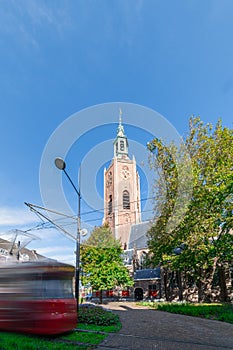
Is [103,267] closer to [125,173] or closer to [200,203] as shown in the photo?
[200,203]

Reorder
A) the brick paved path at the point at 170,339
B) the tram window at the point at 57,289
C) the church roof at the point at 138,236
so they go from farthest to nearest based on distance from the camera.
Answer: the church roof at the point at 138,236, the tram window at the point at 57,289, the brick paved path at the point at 170,339

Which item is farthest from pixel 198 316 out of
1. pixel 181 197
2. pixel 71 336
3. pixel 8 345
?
pixel 8 345

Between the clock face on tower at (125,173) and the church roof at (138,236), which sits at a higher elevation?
the clock face on tower at (125,173)

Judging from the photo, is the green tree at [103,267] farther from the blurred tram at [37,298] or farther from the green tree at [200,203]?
the blurred tram at [37,298]

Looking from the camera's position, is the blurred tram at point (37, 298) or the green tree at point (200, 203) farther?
the green tree at point (200, 203)

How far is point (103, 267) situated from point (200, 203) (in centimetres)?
1355

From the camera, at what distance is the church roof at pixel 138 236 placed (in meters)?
53.3

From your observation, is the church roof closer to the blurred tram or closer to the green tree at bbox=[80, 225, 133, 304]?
the green tree at bbox=[80, 225, 133, 304]

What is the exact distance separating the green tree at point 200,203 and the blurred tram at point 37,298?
12403mm

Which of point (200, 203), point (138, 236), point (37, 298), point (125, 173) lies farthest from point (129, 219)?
point (37, 298)

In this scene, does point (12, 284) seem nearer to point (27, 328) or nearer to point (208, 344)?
point (27, 328)

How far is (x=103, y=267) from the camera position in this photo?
2853 centimetres

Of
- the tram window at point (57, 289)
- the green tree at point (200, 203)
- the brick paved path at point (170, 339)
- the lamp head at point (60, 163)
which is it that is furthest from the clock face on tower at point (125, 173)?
the tram window at point (57, 289)

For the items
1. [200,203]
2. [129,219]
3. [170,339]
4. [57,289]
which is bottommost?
[170,339]
